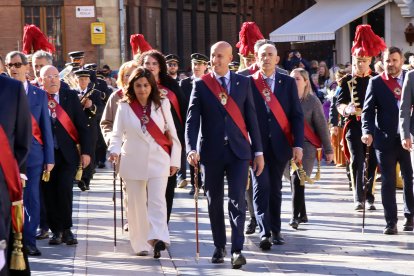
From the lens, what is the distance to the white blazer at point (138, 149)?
11.6 m

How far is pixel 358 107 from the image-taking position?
15.0m

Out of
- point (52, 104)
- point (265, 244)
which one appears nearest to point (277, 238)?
point (265, 244)

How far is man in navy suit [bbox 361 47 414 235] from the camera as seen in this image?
12984mm

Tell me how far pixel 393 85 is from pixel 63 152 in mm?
3461

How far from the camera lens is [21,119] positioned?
766cm

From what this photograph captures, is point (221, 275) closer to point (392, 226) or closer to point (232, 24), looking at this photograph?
point (392, 226)

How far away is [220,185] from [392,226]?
2.54 metres

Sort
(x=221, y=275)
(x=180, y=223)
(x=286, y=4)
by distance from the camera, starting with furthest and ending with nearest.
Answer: (x=286, y=4), (x=180, y=223), (x=221, y=275)

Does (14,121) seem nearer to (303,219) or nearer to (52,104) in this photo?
(52,104)

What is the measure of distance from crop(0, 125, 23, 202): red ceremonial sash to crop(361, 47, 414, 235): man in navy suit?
6246mm

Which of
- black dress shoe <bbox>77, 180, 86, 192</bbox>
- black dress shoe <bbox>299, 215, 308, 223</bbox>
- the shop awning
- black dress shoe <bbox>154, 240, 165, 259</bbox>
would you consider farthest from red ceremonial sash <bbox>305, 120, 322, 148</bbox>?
the shop awning

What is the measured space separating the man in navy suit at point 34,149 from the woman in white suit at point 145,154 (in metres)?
0.66

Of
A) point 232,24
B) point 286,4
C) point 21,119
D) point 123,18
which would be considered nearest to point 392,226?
point 21,119

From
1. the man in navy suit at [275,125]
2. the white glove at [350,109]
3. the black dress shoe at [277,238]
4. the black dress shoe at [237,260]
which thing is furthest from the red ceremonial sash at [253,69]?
the black dress shoe at [237,260]
